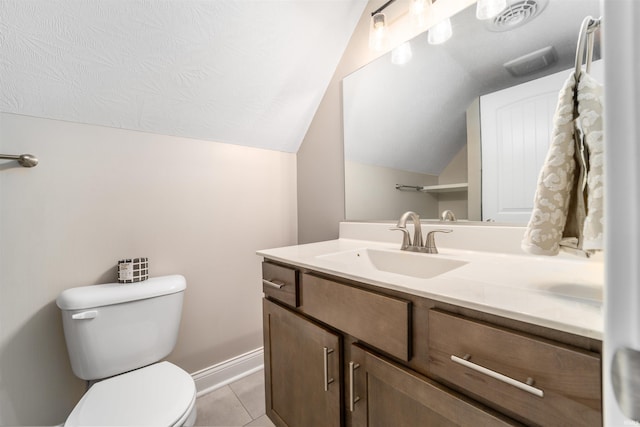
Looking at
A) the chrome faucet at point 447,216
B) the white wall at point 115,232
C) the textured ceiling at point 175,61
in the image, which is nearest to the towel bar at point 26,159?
the white wall at point 115,232

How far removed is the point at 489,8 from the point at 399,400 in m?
1.36

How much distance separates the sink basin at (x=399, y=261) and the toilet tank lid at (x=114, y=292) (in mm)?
744

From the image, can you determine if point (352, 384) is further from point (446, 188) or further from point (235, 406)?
point (235, 406)

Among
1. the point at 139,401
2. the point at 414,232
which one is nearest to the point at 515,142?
the point at 414,232

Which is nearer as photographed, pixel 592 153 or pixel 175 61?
pixel 592 153

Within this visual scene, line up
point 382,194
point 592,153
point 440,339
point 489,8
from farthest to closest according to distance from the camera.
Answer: point 382,194, point 489,8, point 440,339, point 592,153

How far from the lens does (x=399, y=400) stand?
0.65 meters

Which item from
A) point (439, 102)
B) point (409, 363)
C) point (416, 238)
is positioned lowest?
point (409, 363)

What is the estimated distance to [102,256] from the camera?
1.20 meters

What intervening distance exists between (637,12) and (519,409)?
585 millimetres

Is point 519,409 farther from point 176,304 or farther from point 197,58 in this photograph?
point 197,58

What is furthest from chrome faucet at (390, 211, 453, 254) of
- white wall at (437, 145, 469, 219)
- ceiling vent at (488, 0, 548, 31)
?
ceiling vent at (488, 0, 548, 31)

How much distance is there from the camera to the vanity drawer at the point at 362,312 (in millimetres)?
632

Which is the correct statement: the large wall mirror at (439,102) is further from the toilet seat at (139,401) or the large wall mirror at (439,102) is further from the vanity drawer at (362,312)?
the toilet seat at (139,401)
